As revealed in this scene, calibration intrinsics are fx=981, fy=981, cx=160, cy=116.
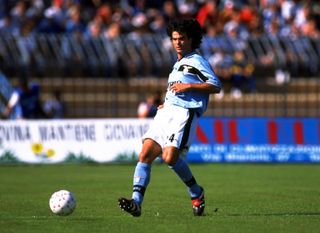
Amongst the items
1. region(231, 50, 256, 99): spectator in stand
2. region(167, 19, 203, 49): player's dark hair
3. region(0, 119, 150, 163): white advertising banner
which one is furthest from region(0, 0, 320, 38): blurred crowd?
region(167, 19, 203, 49): player's dark hair

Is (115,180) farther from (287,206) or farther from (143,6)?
(143,6)

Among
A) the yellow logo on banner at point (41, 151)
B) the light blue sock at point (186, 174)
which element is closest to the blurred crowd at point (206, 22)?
the yellow logo on banner at point (41, 151)

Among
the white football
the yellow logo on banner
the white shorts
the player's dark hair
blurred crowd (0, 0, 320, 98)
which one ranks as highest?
the player's dark hair

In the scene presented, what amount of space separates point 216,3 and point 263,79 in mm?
3223

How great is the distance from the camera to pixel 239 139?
23812mm

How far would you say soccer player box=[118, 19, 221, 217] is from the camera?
11.5m

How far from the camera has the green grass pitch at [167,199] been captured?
10.6 meters

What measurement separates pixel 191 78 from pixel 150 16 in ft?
59.3

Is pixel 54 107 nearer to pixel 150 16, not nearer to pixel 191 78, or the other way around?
pixel 150 16

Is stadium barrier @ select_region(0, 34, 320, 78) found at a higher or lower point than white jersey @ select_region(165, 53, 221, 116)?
lower

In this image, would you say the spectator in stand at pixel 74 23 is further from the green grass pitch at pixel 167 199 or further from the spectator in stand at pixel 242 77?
the green grass pitch at pixel 167 199

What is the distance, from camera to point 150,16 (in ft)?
97.2

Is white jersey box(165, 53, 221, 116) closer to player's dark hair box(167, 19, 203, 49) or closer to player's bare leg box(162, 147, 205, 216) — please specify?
player's dark hair box(167, 19, 203, 49)

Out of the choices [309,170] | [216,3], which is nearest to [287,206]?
[309,170]
